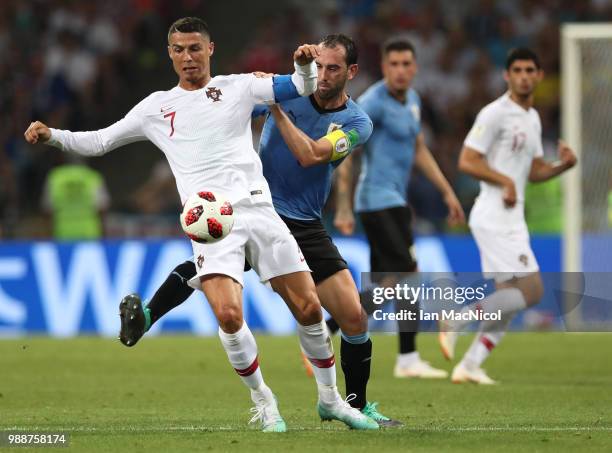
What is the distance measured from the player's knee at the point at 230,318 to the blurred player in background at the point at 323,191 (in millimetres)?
809

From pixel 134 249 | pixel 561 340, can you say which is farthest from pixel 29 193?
pixel 561 340

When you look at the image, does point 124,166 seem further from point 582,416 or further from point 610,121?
point 582,416

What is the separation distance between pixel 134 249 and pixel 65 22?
21.7 feet

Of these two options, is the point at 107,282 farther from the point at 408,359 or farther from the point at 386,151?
the point at 408,359

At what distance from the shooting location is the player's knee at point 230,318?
287 inches

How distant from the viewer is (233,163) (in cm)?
758

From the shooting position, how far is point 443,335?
11281 mm

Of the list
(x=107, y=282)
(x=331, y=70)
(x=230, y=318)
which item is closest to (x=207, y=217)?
(x=230, y=318)

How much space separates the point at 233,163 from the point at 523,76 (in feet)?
13.3

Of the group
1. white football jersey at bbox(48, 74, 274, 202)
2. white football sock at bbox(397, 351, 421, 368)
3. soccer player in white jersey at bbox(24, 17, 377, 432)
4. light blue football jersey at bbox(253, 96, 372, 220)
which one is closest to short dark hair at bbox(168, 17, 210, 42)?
soccer player in white jersey at bbox(24, 17, 377, 432)

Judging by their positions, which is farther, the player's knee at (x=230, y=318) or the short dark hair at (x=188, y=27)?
the short dark hair at (x=188, y=27)

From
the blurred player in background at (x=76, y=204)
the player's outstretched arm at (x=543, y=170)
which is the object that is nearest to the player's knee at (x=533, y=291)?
the player's outstretched arm at (x=543, y=170)

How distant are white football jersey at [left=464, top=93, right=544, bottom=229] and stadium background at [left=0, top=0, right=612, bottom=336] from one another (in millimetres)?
4727

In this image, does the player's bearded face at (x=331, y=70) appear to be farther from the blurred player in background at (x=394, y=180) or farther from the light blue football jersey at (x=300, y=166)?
the blurred player in background at (x=394, y=180)
